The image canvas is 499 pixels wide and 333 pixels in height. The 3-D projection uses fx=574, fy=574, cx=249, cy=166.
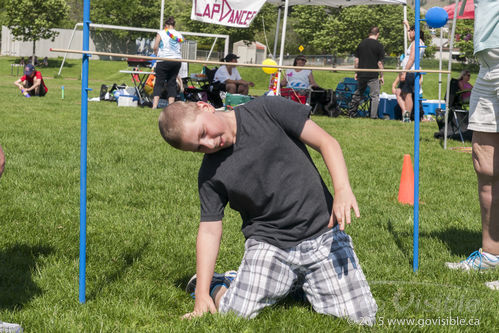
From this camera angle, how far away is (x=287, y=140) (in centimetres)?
285

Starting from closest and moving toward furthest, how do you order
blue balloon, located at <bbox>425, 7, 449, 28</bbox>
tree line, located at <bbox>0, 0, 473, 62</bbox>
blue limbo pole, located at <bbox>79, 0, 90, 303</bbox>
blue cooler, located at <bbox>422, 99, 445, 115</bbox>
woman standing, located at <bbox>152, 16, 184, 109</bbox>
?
1. blue limbo pole, located at <bbox>79, 0, 90, 303</bbox>
2. blue balloon, located at <bbox>425, 7, 449, 28</bbox>
3. woman standing, located at <bbox>152, 16, 184, 109</bbox>
4. blue cooler, located at <bbox>422, 99, 445, 115</bbox>
5. tree line, located at <bbox>0, 0, 473, 62</bbox>

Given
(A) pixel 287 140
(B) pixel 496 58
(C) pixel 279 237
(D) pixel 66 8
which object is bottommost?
(C) pixel 279 237

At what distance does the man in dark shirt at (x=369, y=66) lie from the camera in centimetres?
1327

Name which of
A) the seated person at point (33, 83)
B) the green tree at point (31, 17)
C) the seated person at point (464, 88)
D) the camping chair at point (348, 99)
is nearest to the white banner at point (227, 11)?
the camping chair at point (348, 99)

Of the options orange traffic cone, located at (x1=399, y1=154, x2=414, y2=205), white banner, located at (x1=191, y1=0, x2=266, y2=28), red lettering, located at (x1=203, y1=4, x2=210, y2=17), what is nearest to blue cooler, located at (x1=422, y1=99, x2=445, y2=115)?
white banner, located at (x1=191, y1=0, x2=266, y2=28)

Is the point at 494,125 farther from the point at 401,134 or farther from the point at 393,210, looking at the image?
the point at 401,134

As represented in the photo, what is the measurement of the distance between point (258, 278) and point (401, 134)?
804cm

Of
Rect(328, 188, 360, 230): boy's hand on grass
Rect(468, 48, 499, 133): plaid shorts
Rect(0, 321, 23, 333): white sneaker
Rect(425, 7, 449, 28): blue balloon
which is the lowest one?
Rect(0, 321, 23, 333): white sneaker

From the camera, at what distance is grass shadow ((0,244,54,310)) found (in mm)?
2936

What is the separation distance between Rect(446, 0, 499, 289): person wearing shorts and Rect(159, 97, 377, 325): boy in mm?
1079

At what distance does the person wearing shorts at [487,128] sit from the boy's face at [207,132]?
5.38 feet

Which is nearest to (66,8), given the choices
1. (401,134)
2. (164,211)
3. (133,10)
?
(133,10)

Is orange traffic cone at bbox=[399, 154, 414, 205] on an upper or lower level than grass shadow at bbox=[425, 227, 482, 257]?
upper

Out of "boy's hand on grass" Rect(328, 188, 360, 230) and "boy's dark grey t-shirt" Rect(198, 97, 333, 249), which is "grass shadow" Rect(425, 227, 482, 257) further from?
"boy's hand on grass" Rect(328, 188, 360, 230)
